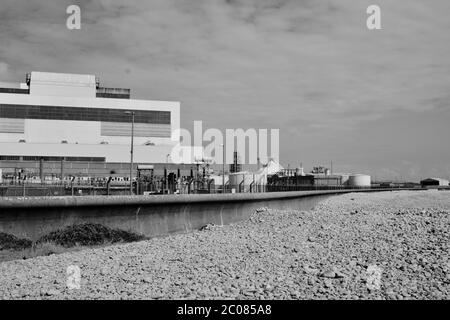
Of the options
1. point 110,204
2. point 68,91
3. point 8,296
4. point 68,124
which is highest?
point 68,91

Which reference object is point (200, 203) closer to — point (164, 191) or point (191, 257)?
point (191, 257)

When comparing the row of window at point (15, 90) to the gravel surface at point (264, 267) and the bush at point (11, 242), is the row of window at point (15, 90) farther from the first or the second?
the gravel surface at point (264, 267)

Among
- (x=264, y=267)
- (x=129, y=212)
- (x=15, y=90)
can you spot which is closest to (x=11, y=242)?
(x=129, y=212)

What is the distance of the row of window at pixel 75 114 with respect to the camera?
7306 centimetres

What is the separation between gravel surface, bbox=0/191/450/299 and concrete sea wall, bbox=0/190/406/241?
137cm

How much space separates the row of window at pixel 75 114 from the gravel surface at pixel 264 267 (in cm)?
6375

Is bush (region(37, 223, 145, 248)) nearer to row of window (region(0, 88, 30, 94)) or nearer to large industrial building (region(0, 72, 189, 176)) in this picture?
large industrial building (region(0, 72, 189, 176))

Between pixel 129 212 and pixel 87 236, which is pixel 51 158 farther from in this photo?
pixel 87 236

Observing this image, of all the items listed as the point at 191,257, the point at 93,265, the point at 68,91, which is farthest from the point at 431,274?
the point at 68,91

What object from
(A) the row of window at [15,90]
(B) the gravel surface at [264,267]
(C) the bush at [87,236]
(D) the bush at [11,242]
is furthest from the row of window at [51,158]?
(B) the gravel surface at [264,267]

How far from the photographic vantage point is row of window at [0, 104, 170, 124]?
73.1m

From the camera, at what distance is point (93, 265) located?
35.5 ft

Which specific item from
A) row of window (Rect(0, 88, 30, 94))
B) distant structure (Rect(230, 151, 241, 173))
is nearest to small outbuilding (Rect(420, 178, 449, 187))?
distant structure (Rect(230, 151, 241, 173))

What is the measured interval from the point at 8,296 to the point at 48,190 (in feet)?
75.9
